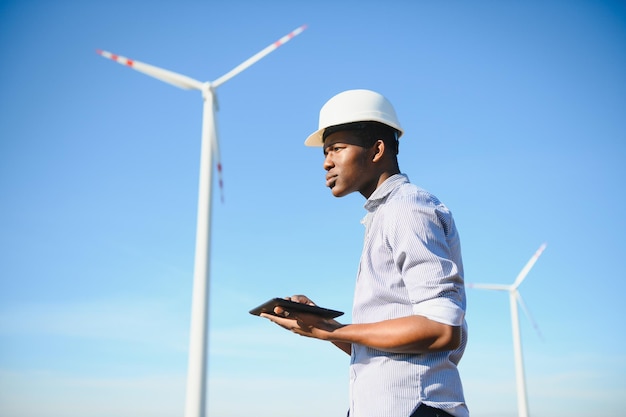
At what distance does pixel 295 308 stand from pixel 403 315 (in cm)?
69

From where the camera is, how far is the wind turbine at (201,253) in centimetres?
2369

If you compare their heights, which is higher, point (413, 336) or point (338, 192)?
point (338, 192)

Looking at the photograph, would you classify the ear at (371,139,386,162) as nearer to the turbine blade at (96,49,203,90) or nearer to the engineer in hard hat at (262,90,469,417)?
the engineer in hard hat at (262,90,469,417)

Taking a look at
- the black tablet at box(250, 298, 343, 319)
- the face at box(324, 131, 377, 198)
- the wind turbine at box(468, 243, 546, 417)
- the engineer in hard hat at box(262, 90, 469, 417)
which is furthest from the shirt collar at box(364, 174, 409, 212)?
the wind turbine at box(468, 243, 546, 417)

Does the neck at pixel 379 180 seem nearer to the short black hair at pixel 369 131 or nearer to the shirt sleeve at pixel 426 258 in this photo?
the short black hair at pixel 369 131

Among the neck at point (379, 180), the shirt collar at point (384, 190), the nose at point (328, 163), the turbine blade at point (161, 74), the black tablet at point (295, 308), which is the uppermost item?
the turbine blade at point (161, 74)

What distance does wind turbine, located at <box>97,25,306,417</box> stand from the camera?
23688mm

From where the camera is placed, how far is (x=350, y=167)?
4.55 meters

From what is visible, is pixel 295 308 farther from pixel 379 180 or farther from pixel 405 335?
pixel 379 180

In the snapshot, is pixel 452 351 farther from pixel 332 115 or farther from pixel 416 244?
pixel 332 115

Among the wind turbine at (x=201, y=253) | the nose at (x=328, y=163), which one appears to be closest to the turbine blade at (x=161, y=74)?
the wind turbine at (x=201, y=253)

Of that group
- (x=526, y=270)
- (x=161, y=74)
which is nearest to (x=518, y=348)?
(x=526, y=270)

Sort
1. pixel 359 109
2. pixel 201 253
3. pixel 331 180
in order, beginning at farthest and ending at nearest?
pixel 201 253, pixel 331 180, pixel 359 109

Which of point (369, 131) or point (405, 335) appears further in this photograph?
point (369, 131)
